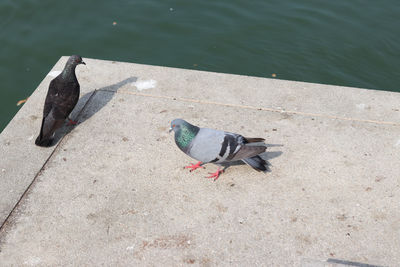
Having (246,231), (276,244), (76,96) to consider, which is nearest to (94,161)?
(76,96)

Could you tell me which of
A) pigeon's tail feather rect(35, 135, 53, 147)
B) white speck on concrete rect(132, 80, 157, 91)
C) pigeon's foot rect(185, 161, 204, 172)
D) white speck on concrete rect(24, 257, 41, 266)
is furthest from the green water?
white speck on concrete rect(24, 257, 41, 266)

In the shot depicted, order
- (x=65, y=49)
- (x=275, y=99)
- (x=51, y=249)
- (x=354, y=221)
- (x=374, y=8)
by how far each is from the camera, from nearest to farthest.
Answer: (x=51, y=249)
(x=354, y=221)
(x=275, y=99)
(x=65, y=49)
(x=374, y=8)

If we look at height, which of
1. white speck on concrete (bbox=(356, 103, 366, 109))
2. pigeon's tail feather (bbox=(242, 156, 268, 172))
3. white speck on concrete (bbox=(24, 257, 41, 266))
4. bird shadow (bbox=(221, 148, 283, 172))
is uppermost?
white speck on concrete (bbox=(356, 103, 366, 109))

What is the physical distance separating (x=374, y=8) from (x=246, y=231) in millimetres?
7496

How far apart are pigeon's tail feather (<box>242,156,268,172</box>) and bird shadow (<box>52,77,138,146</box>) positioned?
220cm

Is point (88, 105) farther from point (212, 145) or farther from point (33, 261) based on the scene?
point (33, 261)

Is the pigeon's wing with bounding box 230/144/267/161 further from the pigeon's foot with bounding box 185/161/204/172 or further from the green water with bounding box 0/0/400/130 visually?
the green water with bounding box 0/0/400/130

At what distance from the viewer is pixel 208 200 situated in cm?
386

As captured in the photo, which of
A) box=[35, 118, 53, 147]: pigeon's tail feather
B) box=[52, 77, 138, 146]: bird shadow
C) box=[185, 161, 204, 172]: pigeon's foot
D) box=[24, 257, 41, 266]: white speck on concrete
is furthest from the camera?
box=[52, 77, 138, 146]: bird shadow

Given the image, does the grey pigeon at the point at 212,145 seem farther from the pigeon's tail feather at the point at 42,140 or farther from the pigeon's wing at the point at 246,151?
the pigeon's tail feather at the point at 42,140

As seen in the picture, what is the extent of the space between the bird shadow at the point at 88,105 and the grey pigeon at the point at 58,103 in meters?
0.13

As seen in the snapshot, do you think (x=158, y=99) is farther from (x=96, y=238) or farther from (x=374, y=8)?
(x=374, y=8)

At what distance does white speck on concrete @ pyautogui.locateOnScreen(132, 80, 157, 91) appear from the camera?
5336 mm

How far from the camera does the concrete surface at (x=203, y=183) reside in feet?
11.3
